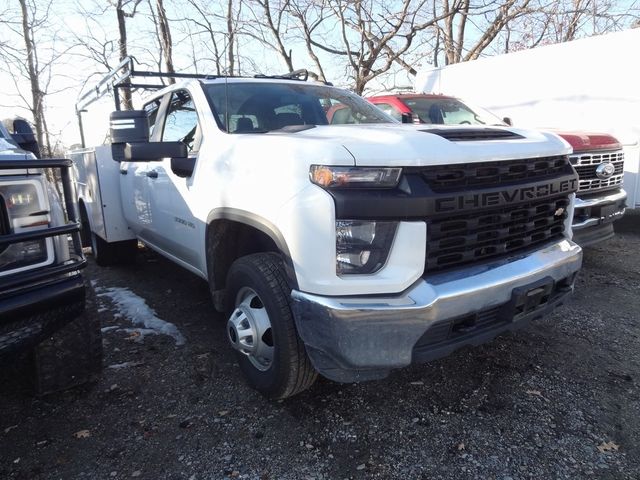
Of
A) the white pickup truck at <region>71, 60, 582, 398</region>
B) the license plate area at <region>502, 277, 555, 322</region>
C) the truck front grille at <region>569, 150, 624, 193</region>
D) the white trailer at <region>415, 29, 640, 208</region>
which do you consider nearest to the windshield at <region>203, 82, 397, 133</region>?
the white pickup truck at <region>71, 60, 582, 398</region>

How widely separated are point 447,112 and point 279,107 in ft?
13.0

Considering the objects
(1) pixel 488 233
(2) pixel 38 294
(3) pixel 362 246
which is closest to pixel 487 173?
(1) pixel 488 233

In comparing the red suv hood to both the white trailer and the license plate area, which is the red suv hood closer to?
the white trailer

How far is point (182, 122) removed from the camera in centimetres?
357

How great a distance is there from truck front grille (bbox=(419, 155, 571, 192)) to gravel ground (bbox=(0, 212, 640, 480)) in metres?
1.23

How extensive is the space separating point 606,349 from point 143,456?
9.74ft

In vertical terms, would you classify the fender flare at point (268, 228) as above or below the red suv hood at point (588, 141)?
below

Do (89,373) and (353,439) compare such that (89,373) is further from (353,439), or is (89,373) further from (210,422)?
(353,439)

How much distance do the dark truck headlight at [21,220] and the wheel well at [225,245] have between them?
3.20 ft

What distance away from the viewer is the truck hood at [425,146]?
2.00 metres

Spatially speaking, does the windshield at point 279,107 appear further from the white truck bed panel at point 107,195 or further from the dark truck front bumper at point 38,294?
the white truck bed panel at point 107,195

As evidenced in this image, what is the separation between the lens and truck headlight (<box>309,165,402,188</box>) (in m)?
1.98

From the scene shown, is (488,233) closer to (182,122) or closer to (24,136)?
(182,122)

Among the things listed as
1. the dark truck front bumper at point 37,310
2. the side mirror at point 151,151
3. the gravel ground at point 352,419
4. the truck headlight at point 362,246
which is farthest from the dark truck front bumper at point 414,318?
the side mirror at point 151,151
